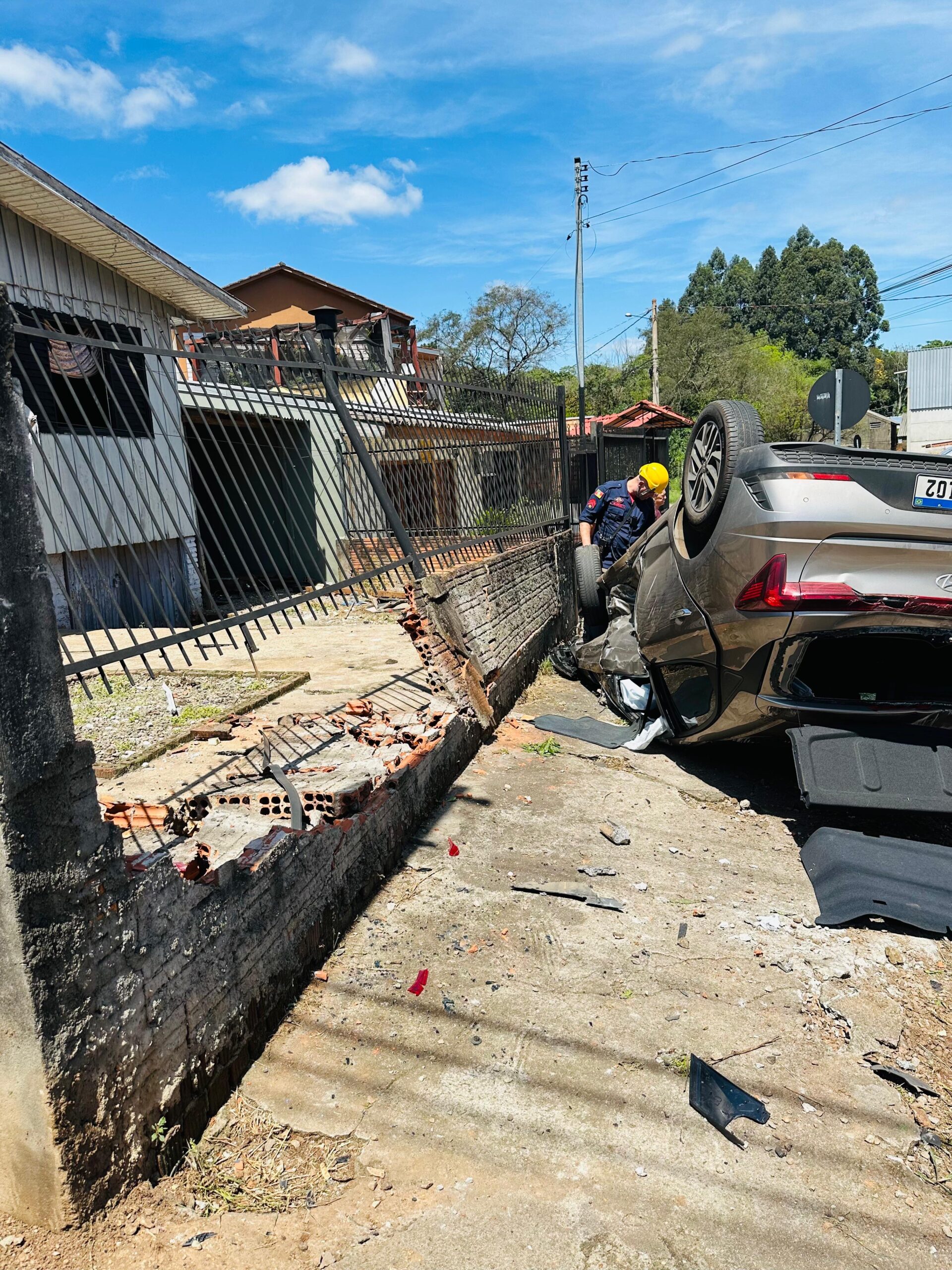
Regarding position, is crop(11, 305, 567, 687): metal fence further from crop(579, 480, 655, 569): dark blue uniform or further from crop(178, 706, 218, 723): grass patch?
crop(579, 480, 655, 569): dark blue uniform

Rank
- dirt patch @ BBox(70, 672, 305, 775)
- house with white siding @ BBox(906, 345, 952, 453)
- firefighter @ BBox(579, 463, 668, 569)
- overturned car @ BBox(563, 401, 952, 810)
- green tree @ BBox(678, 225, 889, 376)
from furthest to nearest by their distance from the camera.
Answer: green tree @ BBox(678, 225, 889, 376)
house with white siding @ BBox(906, 345, 952, 453)
firefighter @ BBox(579, 463, 668, 569)
dirt patch @ BBox(70, 672, 305, 775)
overturned car @ BBox(563, 401, 952, 810)

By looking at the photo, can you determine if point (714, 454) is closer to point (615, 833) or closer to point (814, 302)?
point (615, 833)

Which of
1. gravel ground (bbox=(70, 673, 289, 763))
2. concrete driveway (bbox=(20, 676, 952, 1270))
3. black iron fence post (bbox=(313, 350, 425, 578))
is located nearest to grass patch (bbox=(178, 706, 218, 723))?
gravel ground (bbox=(70, 673, 289, 763))

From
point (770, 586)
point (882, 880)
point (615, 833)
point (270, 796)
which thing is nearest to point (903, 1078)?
point (882, 880)

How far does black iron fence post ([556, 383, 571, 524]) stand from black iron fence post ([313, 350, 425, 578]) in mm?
4378

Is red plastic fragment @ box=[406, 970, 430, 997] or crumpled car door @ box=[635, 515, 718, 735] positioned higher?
crumpled car door @ box=[635, 515, 718, 735]

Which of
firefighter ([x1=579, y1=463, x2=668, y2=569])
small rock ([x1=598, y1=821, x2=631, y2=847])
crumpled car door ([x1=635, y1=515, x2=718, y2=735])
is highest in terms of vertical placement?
firefighter ([x1=579, y1=463, x2=668, y2=569])

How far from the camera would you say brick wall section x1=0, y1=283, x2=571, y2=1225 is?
5.80 feet

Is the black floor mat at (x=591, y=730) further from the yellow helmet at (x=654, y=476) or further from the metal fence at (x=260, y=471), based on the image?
the yellow helmet at (x=654, y=476)

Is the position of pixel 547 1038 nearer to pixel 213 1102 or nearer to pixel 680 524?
pixel 213 1102

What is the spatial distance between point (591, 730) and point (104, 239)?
7570 mm

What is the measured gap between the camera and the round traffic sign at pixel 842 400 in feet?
25.2

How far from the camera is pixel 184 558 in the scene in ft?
38.2

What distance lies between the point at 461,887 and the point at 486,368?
5340 mm
